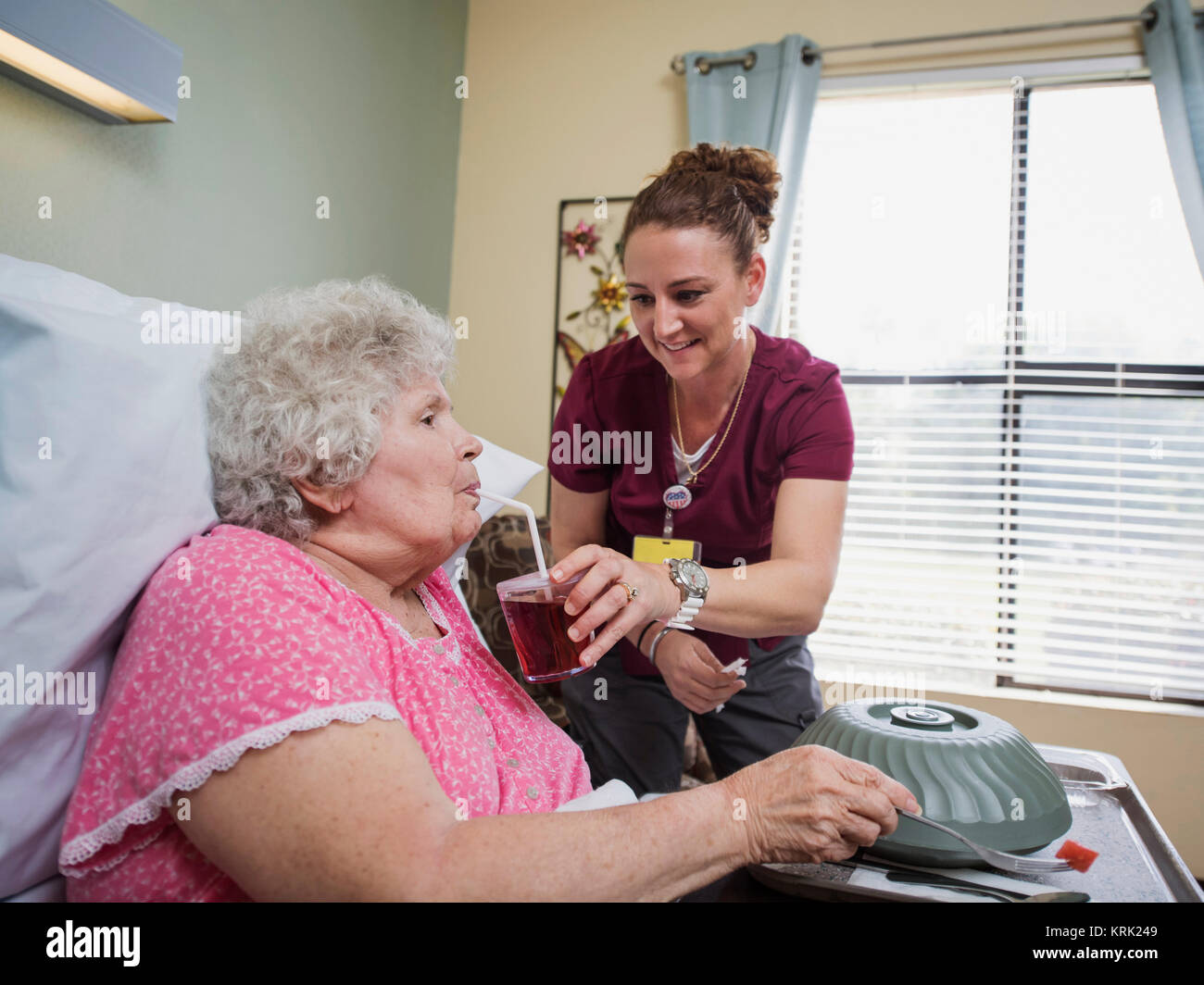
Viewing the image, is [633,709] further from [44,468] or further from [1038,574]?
[1038,574]

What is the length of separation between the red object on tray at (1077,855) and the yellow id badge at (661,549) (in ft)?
2.75

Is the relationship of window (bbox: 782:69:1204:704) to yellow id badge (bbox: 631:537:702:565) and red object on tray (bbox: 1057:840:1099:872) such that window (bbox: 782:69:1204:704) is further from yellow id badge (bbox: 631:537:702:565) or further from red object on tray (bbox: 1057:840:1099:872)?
red object on tray (bbox: 1057:840:1099:872)

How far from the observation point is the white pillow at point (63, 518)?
Answer: 0.83 m

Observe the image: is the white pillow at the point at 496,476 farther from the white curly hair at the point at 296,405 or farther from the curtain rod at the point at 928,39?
the curtain rod at the point at 928,39

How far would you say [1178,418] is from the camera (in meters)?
2.89

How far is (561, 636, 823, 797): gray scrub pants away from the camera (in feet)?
5.87

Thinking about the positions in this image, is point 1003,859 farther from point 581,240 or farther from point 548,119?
point 548,119

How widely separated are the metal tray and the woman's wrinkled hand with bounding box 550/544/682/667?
1.05 ft

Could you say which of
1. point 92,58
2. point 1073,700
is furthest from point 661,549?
point 1073,700

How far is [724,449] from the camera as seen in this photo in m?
1.68
